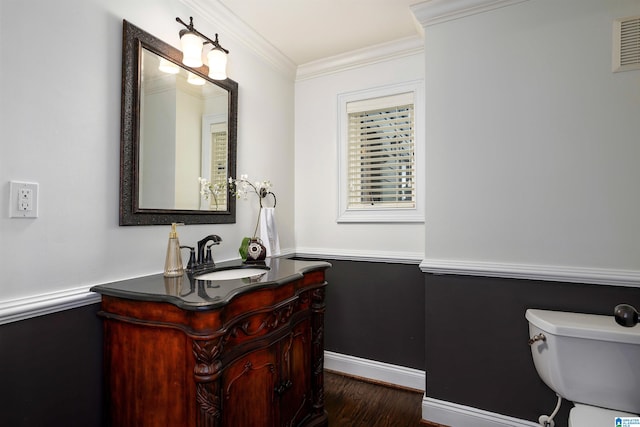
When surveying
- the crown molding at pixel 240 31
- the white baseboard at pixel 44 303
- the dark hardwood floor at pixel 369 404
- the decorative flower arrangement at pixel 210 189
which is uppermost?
the crown molding at pixel 240 31

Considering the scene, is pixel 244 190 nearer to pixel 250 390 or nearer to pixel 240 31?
pixel 240 31

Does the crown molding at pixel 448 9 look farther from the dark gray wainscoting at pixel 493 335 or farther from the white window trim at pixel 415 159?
the dark gray wainscoting at pixel 493 335

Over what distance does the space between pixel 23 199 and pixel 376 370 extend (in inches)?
87.5

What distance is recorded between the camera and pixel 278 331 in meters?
1.46

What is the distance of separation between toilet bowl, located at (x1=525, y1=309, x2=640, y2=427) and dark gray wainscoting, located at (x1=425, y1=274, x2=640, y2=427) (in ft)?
0.55

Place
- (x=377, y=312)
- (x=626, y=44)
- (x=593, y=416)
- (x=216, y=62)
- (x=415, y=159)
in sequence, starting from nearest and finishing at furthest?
(x=593, y=416) < (x=626, y=44) < (x=216, y=62) < (x=415, y=159) < (x=377, y=312)

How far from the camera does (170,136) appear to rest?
5.41 ft

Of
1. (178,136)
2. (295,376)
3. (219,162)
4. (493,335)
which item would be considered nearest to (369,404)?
(295,376)

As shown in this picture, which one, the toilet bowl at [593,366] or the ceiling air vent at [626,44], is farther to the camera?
the ceiling air vent at [626,44]

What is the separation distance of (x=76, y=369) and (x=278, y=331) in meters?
0.78

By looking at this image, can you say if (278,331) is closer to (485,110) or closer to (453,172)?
(453,172)

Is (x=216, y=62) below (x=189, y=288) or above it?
above

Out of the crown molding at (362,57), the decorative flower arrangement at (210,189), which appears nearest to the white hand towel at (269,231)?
the decorative flower arrangement at (210,189)

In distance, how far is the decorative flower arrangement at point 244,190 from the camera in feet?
6.12
